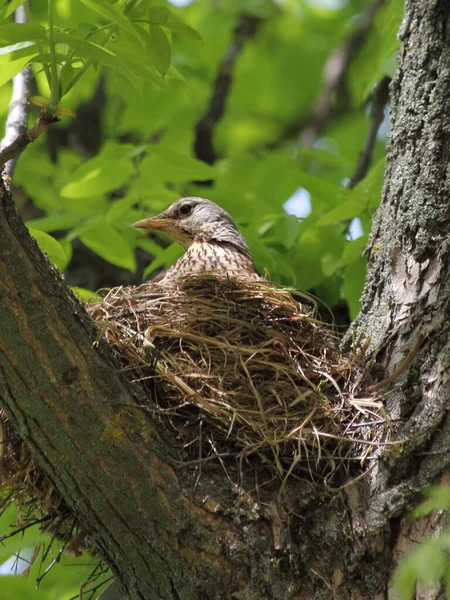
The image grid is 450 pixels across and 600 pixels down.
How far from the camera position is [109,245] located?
4918 millimetres

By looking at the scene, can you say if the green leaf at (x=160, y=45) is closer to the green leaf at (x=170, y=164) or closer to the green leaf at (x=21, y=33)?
the green leaf at (x=21, y=33)

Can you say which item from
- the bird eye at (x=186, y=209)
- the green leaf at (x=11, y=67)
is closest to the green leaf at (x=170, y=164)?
the bird eye at (x=186, y=209)

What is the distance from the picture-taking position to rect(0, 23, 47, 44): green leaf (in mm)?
2711

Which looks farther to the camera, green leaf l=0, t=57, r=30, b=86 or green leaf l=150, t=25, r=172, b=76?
green leaf l=150, t=25, r=172, b=76

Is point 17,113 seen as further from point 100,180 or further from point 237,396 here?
point 237,396

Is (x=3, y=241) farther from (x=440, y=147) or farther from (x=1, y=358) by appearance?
(x=440, y=147)

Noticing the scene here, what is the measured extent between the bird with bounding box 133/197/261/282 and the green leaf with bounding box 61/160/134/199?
0.43 metres

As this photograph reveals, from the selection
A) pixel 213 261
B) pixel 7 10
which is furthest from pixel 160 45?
pixel 213 261

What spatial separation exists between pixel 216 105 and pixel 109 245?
307 cm

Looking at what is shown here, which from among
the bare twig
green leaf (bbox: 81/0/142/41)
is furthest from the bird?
green leaf (bbox: 81/0/142/41)

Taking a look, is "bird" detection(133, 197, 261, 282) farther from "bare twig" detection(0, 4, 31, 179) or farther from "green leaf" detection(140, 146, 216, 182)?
"bare twig" detection(0, 4, 31, 179)

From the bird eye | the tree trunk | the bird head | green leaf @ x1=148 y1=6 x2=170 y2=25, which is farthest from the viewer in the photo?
the bird eye

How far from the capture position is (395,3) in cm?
453

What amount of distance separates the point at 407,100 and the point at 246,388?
1.44 meters
